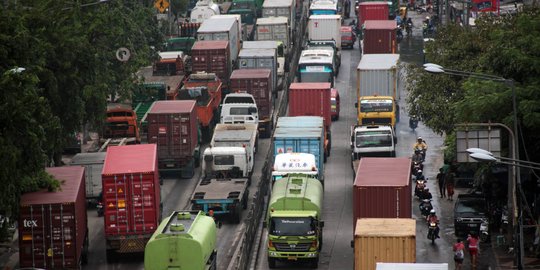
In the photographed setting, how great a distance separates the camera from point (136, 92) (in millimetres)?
84500

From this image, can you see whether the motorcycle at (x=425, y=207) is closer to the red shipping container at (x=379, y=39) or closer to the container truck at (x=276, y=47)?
the container truck at (x=276, y=47)

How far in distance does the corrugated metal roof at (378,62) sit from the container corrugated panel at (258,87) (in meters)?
5.51

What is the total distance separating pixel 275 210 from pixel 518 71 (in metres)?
10.9

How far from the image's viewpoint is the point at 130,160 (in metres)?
60.4

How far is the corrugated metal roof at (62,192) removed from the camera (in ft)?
185

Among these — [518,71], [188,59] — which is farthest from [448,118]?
[188,59]

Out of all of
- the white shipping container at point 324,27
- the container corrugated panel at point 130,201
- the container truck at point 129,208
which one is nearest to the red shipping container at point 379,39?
the white shipping container at point 324,27

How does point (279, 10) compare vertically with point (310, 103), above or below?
above

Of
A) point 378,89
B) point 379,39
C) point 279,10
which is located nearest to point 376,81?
point 378,89

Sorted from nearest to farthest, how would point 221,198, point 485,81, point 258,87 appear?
point 485,81 < point 221,198 < point 258,87

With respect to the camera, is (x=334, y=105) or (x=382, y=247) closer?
(x=382, y=247)

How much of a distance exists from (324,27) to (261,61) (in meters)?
16.3

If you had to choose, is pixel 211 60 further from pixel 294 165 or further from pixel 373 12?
pixel 373 12

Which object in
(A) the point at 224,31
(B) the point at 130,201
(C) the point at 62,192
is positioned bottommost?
(B) the point at 130,201
